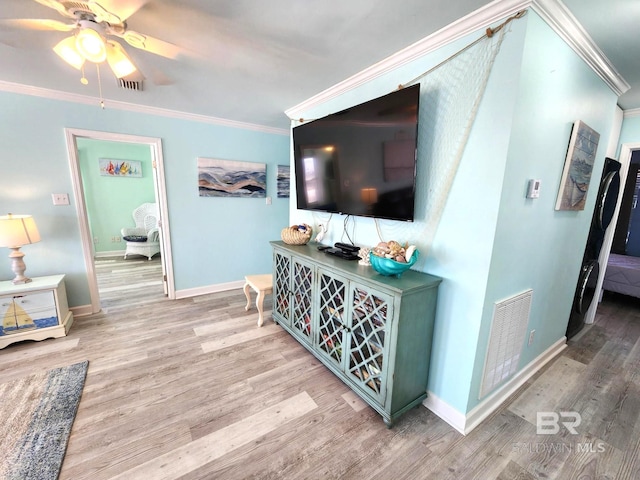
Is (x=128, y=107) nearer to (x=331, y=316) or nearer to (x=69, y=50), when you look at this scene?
(x=69, y=50)

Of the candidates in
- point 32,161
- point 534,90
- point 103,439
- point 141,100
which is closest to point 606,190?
point 534,90

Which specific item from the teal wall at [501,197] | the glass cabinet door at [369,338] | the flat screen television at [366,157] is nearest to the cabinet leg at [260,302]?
the flat screen television at [366,157]

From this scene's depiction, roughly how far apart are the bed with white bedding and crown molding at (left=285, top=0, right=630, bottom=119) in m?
2.57

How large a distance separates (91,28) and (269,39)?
0.86 m

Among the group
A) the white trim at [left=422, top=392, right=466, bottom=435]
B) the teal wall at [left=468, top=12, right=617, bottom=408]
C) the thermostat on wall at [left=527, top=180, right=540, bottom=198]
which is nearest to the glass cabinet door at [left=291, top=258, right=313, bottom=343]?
the white trim at [left=422, top=392, right=466, bottom=435]

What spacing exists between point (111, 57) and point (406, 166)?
5.60 ft

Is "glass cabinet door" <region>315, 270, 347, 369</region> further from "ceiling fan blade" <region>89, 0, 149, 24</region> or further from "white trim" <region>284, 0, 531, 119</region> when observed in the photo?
"ceiling fan blade" <region>89, 0, 149, 24</region>

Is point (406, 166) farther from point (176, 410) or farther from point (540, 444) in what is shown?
point (176, 410)

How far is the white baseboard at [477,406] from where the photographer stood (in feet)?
5.22

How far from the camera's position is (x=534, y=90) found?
137 cm

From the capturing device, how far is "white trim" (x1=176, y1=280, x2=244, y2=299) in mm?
3439

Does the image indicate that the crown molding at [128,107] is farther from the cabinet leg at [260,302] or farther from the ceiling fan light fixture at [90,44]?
the cabinet leg at [260,302]

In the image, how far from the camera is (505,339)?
5.56ft

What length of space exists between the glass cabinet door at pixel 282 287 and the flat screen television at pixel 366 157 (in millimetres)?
586
